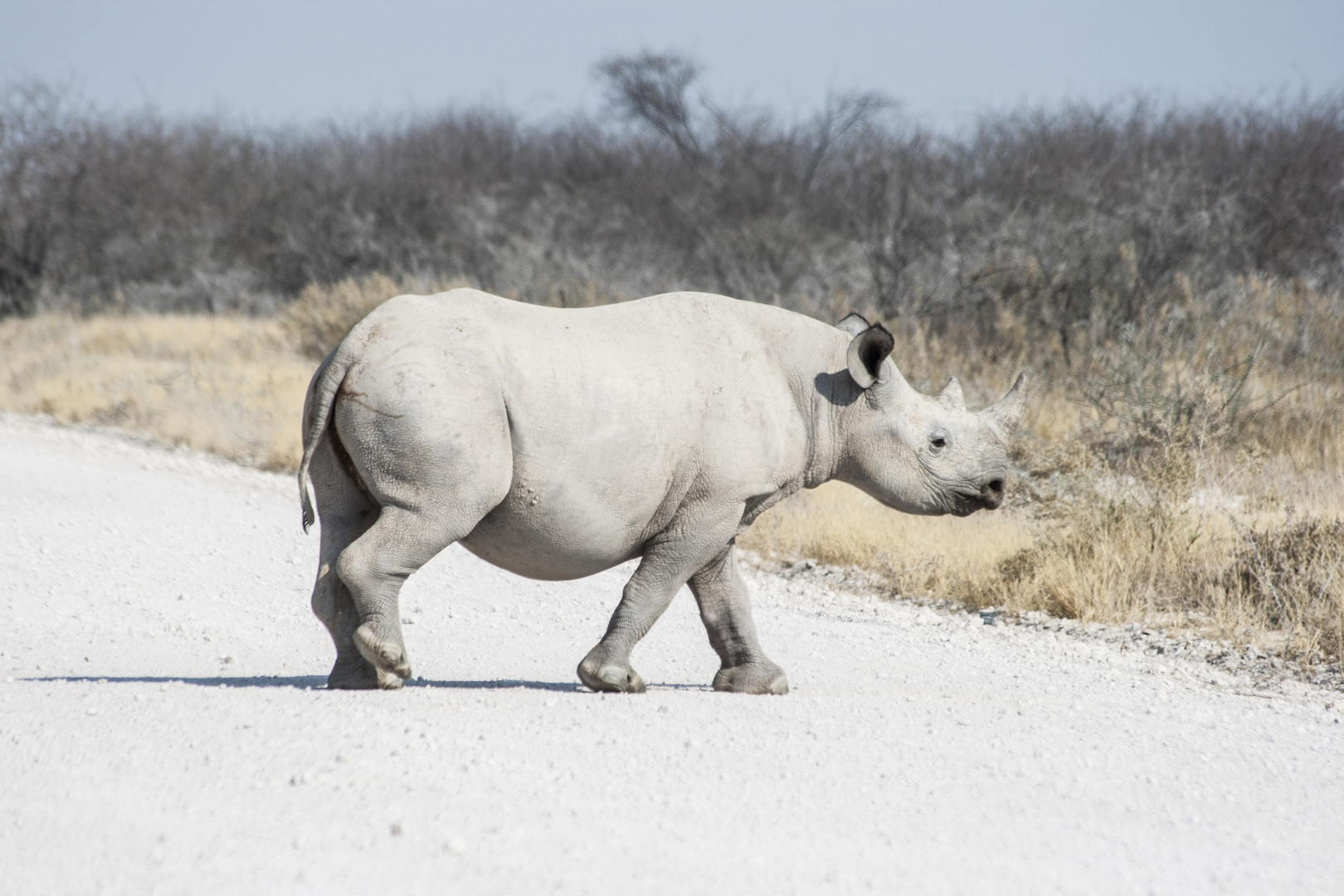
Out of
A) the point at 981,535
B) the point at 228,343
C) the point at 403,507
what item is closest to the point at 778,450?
the point at 403,507

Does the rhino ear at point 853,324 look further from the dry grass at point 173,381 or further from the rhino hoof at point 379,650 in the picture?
the dry grass at point 173,381

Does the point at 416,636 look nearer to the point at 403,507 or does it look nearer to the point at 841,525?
the point at 403,507

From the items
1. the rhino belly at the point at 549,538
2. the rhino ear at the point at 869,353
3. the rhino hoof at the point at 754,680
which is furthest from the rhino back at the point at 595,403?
the rhino hoof at the point at 754,680

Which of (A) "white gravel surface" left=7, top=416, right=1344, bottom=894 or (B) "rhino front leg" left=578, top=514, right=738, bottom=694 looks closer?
(A) "white gravel surface" left=7, top=416, right=1344, bottom=894

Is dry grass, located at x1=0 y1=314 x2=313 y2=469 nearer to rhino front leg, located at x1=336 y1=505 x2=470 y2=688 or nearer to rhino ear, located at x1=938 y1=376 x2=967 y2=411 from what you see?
rhino front leg, located at x1=336 y1=505 x2=470 y2=688

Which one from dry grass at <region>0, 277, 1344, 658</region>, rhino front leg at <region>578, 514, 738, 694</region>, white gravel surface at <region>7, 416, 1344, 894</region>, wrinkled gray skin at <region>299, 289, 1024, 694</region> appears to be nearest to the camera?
white gravel surface at <region>7, 416, 1344, 894</region>

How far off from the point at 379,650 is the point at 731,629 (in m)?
1.61

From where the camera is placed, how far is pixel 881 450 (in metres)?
5.39

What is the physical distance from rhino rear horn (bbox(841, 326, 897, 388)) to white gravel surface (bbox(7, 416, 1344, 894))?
134 cm

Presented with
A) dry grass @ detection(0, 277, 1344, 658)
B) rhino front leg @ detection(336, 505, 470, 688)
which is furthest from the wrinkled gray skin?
dry grass @ detection(0, 277, 1344, 658)

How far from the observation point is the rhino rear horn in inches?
204

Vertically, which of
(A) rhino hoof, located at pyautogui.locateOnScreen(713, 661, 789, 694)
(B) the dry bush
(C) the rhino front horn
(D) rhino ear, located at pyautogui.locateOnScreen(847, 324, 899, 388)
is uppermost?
(D) rhino ear, located at pyautogui.locateOnScreen(847, 324, 899, 388)

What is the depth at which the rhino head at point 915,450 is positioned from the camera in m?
5.38

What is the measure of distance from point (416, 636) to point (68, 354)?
15.1 m
